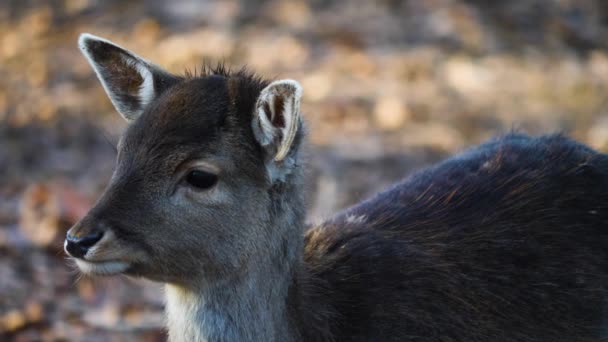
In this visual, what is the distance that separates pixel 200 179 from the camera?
4.34 metres

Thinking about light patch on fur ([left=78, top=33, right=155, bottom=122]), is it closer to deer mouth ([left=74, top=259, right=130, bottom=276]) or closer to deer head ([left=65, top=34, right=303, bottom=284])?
deer head ([left=65, top=34, right=303, bottom=284])

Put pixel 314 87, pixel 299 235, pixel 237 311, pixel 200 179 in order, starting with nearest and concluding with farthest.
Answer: pixel 200 179 < pixel 237 311 < pixel 299 235 < pixel 314 87

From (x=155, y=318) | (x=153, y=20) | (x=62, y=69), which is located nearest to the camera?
(x=155, y=318)

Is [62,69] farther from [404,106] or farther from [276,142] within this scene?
[276,142]

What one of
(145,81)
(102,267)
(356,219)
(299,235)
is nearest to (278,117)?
(299,235)

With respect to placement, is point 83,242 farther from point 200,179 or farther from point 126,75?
point 126,75

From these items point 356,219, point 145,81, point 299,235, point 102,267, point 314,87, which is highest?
point 314,87

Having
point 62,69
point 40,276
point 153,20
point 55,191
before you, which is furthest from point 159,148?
point 153,20

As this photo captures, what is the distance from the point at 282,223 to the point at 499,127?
564 centimetres

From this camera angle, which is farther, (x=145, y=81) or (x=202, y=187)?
(x=145, y=81)

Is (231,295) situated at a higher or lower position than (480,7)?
lower

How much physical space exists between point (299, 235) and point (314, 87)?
5889mm

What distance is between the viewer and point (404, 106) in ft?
32.8

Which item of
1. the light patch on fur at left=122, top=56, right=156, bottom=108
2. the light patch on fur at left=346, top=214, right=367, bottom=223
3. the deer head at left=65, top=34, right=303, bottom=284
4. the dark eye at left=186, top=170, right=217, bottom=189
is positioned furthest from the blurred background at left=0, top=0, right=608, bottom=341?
the dark eye at left=186, top=170, right=217, bottom=189
